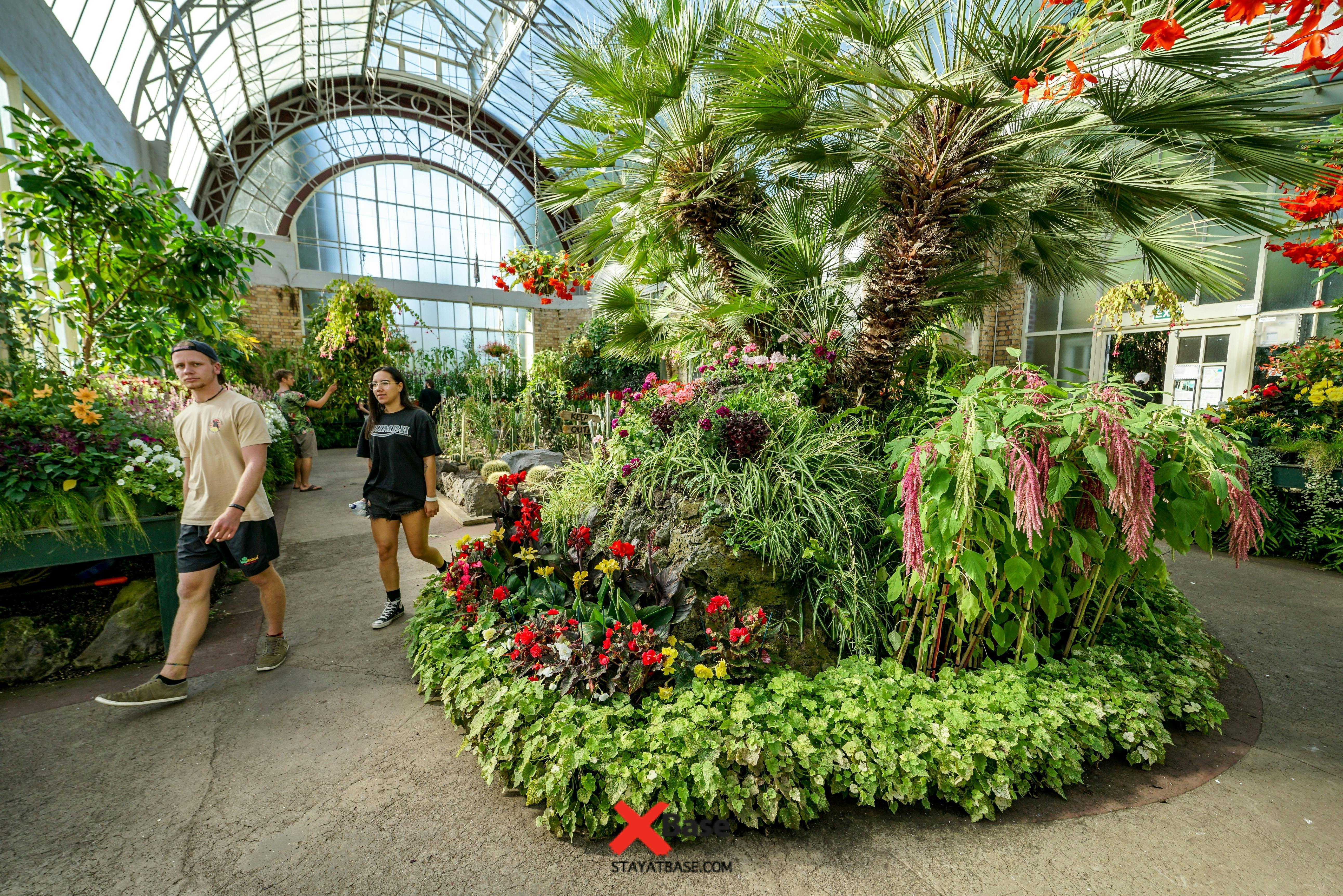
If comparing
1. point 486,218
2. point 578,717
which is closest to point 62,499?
point 578,717

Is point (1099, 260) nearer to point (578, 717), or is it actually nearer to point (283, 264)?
point (578, 717)

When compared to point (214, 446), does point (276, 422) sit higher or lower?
lower

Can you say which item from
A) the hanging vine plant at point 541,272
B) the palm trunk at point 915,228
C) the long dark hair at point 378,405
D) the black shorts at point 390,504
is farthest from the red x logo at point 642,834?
the hanging vine plant at point 541,272

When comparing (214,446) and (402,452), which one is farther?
(402,452)

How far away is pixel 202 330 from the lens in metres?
3.75

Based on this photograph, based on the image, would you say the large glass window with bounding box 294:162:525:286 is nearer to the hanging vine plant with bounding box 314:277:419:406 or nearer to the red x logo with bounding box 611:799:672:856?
the hanging vine plant with bounding box 314:277:419:406

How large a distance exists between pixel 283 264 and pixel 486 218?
5290 mm

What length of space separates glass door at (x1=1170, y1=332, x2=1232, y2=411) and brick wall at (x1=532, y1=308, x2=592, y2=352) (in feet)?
41.6

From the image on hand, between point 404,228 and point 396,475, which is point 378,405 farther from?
point 404,228

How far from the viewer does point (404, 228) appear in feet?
47.6

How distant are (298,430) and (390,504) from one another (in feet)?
17.1

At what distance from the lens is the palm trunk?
297 cm

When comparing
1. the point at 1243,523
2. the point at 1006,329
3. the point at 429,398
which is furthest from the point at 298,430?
the point at 1006,329

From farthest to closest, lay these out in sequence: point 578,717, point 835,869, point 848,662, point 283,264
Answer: point 283,264, point 848,662, point 578,717, point 835,869
